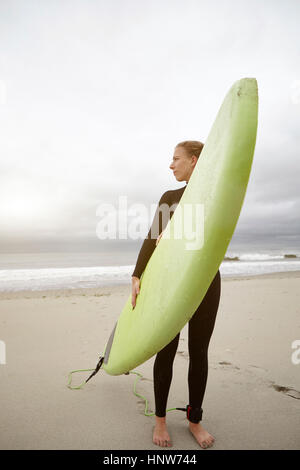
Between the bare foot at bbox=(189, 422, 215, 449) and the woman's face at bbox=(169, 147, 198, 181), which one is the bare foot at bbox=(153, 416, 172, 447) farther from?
the woman's face at bbox=(169, 147, 198, 181)

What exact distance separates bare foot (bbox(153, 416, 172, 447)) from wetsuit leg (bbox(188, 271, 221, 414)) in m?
0.20

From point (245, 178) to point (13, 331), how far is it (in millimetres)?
3503

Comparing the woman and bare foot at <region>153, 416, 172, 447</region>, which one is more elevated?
the woman

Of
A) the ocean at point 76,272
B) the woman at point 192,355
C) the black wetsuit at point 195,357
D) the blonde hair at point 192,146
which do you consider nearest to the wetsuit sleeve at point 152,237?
the woman at point 192,355

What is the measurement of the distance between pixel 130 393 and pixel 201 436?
0.70 meters

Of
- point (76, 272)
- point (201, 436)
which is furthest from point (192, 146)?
point (76, 272)

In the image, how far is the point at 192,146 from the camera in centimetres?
153

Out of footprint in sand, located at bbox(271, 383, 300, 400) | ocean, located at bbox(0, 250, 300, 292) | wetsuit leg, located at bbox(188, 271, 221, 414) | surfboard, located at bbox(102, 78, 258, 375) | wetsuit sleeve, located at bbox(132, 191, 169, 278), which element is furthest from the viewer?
ocean, located at bbox(0, 250, 300, 292)

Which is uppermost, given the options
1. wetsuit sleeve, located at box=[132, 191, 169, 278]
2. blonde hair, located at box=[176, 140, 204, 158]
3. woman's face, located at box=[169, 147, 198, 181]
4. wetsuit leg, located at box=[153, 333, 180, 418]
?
blonde hair, located at box=[176, 140, 204, 158]

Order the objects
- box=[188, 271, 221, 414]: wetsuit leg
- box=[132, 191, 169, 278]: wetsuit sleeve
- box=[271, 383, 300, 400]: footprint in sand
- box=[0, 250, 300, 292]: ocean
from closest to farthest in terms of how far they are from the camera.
→ box=[188, 271, 221, 414]: wetsuit leg, box=[132, 191, 169, 278]: wetsuit sleeve, box=[271, 383, 300, 400]: footprint in sand, box=[0, 250, 300, 292]: ocean

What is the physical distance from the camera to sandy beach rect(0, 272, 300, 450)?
5.05 ft

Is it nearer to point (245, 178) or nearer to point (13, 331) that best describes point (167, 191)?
point (245, 178)

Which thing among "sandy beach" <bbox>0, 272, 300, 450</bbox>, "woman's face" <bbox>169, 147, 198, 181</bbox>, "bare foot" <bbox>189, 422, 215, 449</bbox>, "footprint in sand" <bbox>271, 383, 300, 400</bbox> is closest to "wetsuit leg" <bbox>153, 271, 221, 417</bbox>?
"bare foot" <bbox>189, 422, 215, 449</bbox>
